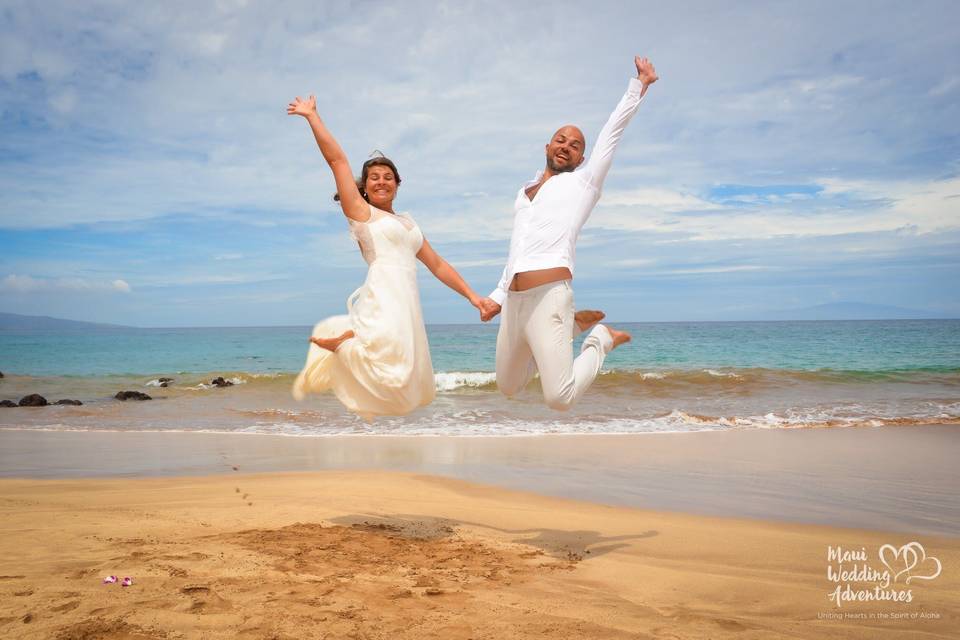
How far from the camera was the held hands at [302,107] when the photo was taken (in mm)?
5012

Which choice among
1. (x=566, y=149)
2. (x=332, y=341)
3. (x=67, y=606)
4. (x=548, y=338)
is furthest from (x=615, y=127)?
(x=67, y=606)

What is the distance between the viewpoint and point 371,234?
5.27 m

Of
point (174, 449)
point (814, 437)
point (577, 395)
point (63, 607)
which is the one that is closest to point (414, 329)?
point (577, 395)

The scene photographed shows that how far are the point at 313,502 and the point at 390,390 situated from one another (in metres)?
2.37

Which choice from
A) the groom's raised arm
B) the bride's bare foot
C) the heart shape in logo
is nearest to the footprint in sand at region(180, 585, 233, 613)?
the bride's bare foot

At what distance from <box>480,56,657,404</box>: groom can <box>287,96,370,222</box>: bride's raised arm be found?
1.28 m

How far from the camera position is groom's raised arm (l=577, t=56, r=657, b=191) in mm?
5246

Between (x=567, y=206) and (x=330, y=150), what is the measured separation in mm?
1743

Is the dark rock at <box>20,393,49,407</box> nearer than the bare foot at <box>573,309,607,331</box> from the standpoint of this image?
No

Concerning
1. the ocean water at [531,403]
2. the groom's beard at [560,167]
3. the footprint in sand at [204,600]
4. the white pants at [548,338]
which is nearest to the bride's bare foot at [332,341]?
the white pants at [548,338]

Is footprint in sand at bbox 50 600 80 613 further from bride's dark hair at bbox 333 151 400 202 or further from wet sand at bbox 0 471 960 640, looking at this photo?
bride's dark hair at bbox 333 151 400 202

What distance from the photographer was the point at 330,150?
5055 millimetres

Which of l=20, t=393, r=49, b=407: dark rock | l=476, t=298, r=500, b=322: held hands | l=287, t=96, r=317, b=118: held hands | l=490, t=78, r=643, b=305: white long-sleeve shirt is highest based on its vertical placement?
l=287, t=96, r=317, b=118: held hands

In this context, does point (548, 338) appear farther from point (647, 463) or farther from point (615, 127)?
point (647, 463)
